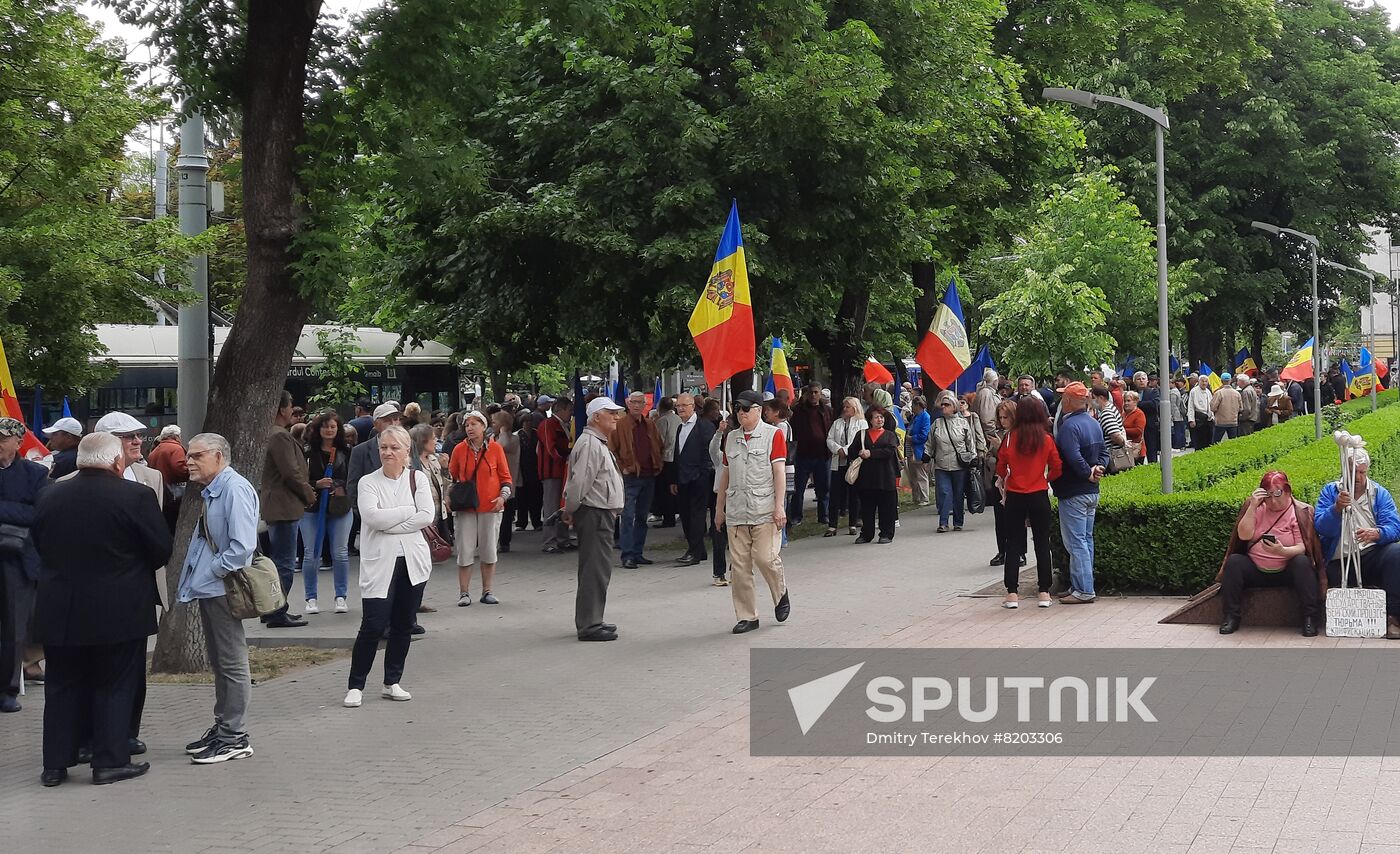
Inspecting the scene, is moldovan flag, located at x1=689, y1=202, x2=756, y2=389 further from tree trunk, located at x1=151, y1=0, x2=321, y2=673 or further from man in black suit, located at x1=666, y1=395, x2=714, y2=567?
tree trunk, located at x1=151, y1=0, x2=321, y2=673

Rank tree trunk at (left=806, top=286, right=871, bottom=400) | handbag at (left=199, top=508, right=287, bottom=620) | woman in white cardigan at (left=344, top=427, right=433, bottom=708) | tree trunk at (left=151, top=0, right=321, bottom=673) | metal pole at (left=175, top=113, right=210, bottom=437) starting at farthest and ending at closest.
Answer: tree trunk at (left=806, top=286, right=871, bottom=400)
metal pole at (left=175, top=113, right=210, bottom=437)
tree trunk at (left=151, top=0, right=321, bottom=673)
woman in white cardigan at (left=344, top=427, right=433, bottom=708)
handbag at (left=199, top=508, right=287, bottom=620)

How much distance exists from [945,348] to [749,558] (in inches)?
439

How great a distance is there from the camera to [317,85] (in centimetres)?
1136

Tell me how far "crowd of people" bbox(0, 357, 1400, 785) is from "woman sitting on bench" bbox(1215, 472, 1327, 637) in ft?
0.05

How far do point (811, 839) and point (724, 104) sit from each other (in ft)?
44.3

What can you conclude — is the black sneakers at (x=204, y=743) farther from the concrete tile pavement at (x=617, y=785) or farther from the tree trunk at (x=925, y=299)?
the tree trunk at (x=925, y=299)

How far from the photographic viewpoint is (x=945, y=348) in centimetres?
2227

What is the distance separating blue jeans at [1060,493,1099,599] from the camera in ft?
41.9

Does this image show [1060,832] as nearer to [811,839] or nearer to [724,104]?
[811,839]

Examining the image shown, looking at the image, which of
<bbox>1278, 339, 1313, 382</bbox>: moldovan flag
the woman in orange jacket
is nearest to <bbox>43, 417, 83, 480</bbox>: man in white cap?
the woman in orange jacket

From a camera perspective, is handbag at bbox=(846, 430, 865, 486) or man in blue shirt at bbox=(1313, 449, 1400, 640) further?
handbag at bbox=(846, 430, 865, 486)

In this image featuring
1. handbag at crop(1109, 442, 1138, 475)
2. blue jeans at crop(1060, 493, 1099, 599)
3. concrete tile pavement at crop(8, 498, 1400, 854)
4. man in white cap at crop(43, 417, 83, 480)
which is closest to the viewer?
concrete tile pavement at crop(8, 498, 1400, 854)

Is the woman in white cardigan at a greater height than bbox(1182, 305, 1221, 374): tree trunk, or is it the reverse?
bbox(1182, 305, 1221, 374): tree trunk

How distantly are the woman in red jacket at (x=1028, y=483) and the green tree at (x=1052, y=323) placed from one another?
28.9m
